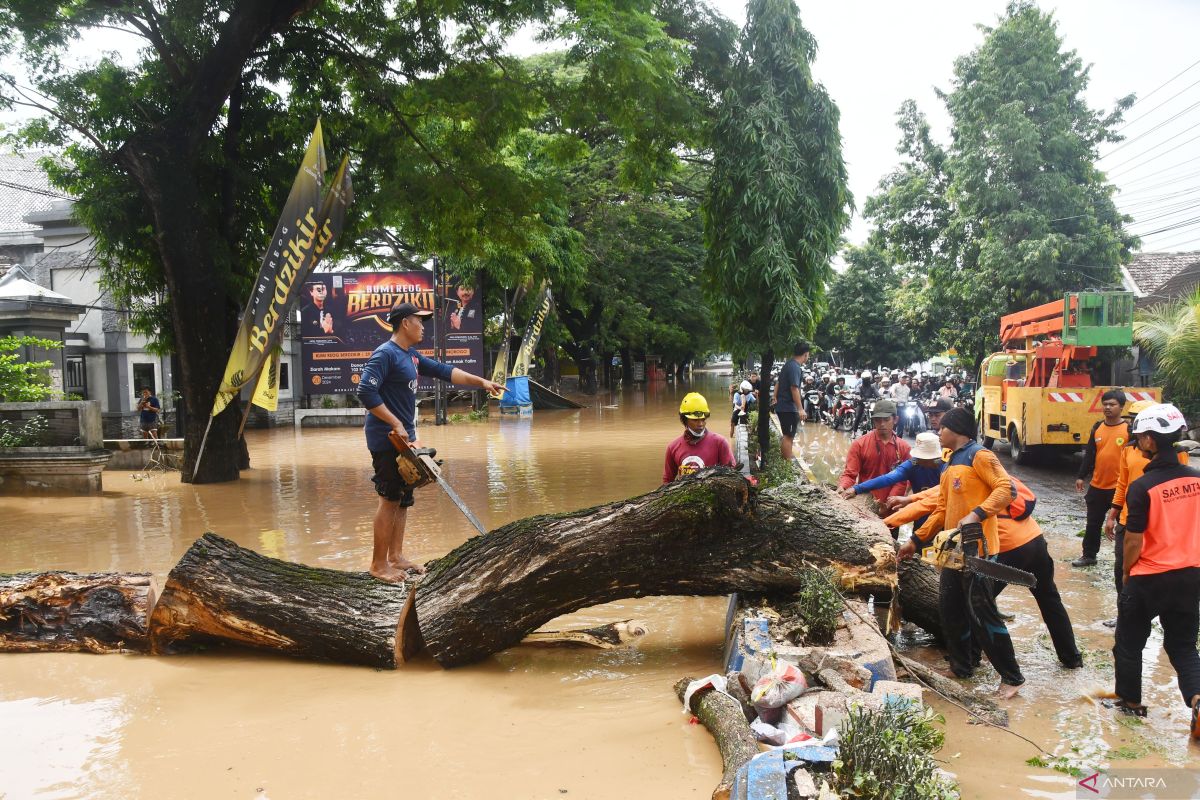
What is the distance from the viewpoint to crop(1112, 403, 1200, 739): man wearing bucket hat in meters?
4.39

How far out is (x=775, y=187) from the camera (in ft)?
36.3

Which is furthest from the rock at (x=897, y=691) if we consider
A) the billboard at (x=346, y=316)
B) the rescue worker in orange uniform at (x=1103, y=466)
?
the billboard at (x=346, y=316)

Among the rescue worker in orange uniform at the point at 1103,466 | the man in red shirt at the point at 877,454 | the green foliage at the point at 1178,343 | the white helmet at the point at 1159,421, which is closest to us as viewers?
the white helmet at the point at 1159,421

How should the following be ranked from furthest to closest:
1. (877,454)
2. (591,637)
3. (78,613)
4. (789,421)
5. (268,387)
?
(268,387), (789,421), (877,454), (591,637), (78,613)

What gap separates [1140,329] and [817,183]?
402 inches

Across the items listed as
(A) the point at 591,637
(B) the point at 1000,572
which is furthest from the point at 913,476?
(A) the point at 591,637

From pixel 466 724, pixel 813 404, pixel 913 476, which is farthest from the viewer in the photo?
pixel 813 404

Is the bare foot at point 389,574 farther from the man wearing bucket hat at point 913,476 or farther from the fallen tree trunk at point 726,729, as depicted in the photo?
the man wearing bucket hat at point 913,476

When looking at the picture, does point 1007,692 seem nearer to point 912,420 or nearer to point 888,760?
point 888,760

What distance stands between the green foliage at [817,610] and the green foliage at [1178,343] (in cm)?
1561

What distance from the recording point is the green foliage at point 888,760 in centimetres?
306

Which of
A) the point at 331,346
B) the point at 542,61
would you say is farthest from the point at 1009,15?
the point at 331,346

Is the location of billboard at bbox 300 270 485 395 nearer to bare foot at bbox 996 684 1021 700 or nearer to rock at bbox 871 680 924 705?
bare foot at bbox 996 684 1021 700

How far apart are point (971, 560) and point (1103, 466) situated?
3.59m
